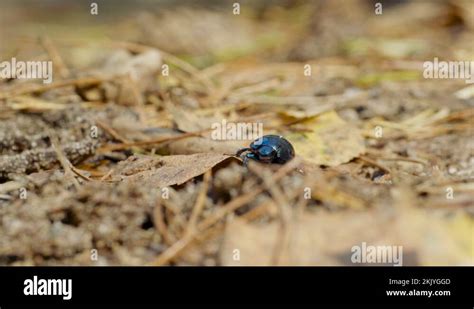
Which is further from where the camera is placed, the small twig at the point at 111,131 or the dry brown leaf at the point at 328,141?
the small twig at the point at 111,131

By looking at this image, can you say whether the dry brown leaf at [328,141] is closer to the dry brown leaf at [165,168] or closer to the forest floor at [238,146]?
the forest floor at [238,146]

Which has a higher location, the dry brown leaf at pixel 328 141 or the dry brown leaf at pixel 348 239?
→ the dry brown leaf at pixel 328 141

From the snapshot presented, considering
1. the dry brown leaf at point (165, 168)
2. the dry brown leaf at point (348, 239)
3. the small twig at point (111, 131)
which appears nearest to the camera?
the dry brown leaf at point (348, 239)

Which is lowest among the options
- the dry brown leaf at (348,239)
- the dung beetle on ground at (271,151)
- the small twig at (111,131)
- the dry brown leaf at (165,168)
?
the dry brown leaf at (348,239)

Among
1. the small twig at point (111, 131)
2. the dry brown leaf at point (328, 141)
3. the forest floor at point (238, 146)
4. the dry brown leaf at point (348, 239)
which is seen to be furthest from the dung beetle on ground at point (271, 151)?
the small twig at point (111, 131)

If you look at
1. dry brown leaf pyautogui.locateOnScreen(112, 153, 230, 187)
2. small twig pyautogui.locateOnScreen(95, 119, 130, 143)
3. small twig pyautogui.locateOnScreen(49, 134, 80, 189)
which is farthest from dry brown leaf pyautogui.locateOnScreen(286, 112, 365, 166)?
small twig pyautogui.locateOnScreen(49, 134, 80, 189)

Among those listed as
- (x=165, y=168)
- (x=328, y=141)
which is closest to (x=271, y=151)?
(x=165, y=168)

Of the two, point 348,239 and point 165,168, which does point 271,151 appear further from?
point 348,239

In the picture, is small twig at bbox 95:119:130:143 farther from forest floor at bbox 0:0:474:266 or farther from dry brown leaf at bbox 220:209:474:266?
dry brown leaf at bbox 220:209:474:266
